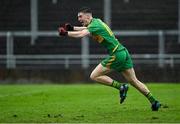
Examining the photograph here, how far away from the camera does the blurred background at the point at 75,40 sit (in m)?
33.8

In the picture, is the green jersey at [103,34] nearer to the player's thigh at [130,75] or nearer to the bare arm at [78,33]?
the bare arm at [78,33]

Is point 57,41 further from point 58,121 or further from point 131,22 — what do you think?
point 58,121

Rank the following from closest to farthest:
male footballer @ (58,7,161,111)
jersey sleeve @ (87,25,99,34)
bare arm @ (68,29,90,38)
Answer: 1. bare arm @ (68,29,90,38)
2. jersey sleeve @ (87,25,99,34)
3. male footballer @ (58,7,161,111)

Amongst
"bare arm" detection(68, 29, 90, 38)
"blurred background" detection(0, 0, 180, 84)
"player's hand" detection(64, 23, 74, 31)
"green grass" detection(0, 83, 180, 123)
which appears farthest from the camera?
"blurred background" detection(0, 0, 180, 84)

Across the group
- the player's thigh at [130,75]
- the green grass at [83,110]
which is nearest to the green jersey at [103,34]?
the player's thigh at [130,75]

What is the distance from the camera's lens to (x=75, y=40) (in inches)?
1569

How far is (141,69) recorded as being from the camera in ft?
109

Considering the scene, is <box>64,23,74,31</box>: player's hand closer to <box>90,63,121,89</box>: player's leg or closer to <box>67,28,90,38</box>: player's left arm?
<box>67,28,90,38</box>: player's left arm

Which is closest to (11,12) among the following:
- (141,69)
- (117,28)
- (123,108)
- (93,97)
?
(117,28)

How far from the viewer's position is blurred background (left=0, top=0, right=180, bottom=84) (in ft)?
111

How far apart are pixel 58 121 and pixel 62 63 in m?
24.1

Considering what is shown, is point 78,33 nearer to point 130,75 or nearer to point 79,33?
point 79,33

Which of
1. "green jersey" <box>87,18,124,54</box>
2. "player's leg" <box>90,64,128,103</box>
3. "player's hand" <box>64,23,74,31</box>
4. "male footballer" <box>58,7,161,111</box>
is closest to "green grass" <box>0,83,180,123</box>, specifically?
"player's leg" <box>90,64,128,103</box>

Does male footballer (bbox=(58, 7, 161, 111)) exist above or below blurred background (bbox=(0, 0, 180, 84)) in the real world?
above
